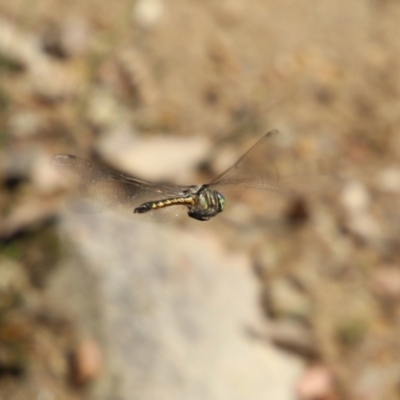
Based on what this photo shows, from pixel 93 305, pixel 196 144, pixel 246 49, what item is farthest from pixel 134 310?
pixel 246 49

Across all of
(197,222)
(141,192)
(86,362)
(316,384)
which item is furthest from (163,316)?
(141,192)

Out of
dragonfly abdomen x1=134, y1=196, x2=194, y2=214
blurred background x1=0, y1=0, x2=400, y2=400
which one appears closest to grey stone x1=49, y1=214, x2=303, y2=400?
blurred background x1=0, y1=0, x2=400, y2=400

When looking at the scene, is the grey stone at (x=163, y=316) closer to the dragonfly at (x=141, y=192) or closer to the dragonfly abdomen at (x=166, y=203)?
the dragonfly at (x=141, y=192)

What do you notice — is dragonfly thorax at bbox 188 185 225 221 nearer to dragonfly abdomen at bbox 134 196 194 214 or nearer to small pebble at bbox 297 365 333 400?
dragonfly abdomen at bbox 134 196 194 214

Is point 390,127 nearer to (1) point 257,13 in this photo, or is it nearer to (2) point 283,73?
(2) point 283,73

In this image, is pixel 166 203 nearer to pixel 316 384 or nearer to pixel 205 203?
pixel 205 203
